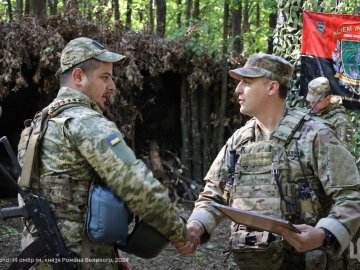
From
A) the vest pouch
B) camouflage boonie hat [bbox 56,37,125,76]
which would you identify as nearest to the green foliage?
camouflage boonie hat [bbox 56,37,125,76]

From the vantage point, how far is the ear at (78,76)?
2788 mm

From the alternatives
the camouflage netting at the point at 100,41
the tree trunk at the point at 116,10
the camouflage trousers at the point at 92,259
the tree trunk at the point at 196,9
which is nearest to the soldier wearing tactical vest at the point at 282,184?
the camouflage trousers at the point at 92,259

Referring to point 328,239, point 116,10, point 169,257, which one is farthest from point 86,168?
point 116,10

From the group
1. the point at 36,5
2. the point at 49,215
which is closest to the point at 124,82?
the point at 36,5

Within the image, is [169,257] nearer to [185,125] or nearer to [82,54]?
[185,125]

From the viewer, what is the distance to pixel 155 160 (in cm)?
938

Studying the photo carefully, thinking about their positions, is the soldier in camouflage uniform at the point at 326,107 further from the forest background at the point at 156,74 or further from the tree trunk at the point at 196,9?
the tree trunk at the point at 196,9

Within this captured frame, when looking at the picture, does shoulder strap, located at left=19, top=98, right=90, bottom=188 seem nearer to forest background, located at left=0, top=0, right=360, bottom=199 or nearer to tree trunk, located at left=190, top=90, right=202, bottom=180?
forest background, located at left=0, top=0, right=360, bottom=199

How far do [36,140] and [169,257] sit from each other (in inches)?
156

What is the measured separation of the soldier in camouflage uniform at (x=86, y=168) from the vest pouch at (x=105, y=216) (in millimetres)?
46

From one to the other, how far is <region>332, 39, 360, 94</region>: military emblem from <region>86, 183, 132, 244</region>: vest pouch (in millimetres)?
5123

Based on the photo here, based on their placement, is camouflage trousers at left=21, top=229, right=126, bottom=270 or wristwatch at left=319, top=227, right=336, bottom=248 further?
wristwatch at left=319, top=227, right=336, bottom=248

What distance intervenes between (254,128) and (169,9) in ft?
55.9

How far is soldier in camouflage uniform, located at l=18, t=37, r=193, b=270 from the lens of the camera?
2500 mm
